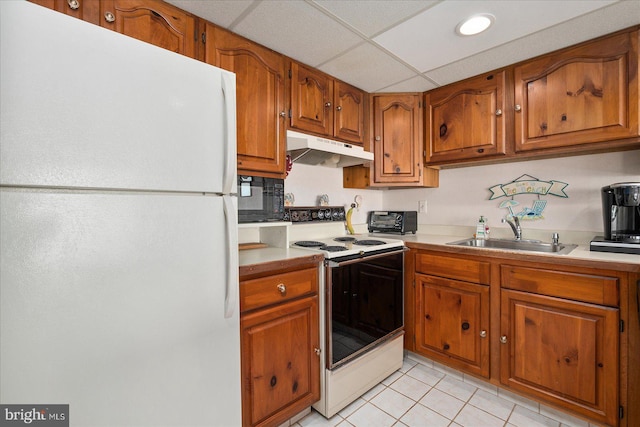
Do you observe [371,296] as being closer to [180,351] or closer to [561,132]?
[180,351]

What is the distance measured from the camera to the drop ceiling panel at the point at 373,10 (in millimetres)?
1354

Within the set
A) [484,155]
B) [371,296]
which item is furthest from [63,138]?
[484,155]

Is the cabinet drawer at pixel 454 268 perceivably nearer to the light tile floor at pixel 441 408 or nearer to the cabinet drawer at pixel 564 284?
the cabinet drawer at pixel 564 284

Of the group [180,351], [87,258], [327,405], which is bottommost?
[327,405]

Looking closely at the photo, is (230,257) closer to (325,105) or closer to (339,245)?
(339,245)

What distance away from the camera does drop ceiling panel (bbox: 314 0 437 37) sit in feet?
4.44

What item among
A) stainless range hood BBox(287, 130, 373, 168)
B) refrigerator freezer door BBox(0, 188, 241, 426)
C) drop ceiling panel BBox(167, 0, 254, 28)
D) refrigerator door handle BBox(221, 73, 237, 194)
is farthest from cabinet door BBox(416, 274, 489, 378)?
drop ceiling panel BBox(167, 0, 254, 28)

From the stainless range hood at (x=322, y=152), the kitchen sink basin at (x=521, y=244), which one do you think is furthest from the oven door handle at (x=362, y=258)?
the stainless range hood at (x=322, y=152)

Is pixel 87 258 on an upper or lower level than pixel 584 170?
lower

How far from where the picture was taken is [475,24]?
1500 millimetres

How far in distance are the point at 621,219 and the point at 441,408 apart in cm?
149

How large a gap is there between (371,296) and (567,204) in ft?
4.94

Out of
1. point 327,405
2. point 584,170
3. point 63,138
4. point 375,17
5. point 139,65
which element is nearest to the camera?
point 63,138

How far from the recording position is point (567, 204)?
196 centimetres
